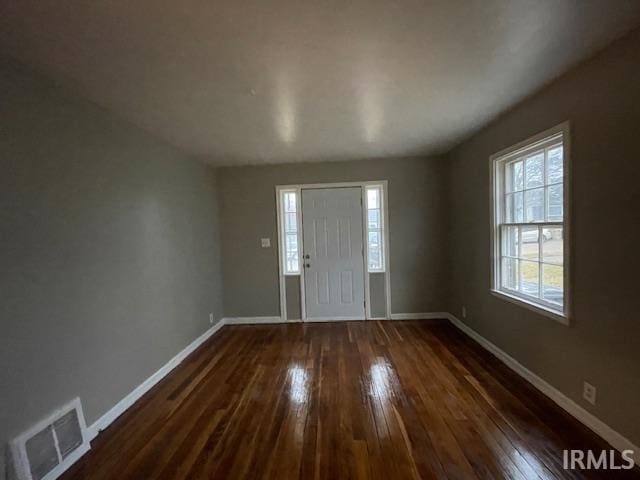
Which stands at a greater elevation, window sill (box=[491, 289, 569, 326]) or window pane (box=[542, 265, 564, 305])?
window pane (box=[542, 265, 564, 305])

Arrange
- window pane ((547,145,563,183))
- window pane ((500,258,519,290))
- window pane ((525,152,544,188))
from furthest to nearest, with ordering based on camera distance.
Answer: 1. window pane ((500,258,519,290))
2. window pane ((525,152,544,188))
3. window pane ((547,145,563,183))

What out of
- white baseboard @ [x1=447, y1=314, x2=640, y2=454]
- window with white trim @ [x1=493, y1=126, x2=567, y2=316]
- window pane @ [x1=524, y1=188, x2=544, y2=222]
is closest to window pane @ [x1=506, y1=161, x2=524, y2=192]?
window with white trim @ [x1=493, y1=126, x2=567, y2=316]

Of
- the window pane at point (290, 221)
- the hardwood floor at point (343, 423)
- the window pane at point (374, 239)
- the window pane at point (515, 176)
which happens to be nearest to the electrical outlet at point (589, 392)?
the hardwood floor at point (343, 423)

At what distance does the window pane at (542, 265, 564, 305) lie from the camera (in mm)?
2164

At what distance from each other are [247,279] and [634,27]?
4221mm

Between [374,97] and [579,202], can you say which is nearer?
[579,202]

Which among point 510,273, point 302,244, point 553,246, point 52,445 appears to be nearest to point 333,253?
point 302,244

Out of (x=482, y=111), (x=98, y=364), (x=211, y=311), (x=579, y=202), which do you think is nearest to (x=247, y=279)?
(x=211, y=311)

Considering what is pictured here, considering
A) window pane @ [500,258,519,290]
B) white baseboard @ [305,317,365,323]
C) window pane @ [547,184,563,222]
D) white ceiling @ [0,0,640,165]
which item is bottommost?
white baseboard @ [305,317,365,323]

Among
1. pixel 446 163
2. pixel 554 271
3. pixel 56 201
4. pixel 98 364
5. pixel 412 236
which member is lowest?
pixel 98 364

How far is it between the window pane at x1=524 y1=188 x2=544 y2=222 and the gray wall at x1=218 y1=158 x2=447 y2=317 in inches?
64.3

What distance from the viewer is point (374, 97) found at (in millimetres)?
2164

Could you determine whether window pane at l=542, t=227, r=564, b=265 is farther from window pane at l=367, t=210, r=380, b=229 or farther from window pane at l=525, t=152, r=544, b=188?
window pane at l=367, t=210, r=380, b=229

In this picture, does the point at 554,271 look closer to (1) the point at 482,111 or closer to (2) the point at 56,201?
(1) the point at 482,111
